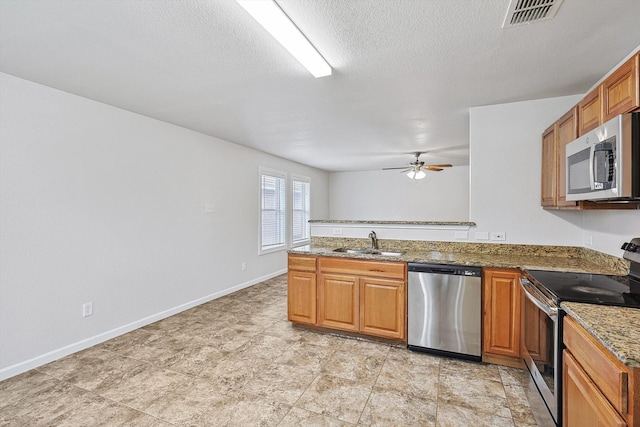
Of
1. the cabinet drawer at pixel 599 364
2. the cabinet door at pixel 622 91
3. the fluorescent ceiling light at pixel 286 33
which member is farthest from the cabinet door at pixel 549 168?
the fluorescent ceiling light at pixel 286 33

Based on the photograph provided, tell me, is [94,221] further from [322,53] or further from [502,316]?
[502,316]

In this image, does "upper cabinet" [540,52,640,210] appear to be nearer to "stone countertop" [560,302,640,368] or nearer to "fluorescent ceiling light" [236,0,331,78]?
"stone countertop" [560,302,640,368]

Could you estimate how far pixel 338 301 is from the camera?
318cm

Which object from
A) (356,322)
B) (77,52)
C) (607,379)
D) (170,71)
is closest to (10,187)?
(77,52)

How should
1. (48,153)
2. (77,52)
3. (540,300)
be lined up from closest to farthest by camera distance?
(540,300)
(77,52)
(48,153)

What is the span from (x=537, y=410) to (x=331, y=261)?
1942 millimetres

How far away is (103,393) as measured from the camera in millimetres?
2248

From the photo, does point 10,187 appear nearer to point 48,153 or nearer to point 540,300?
point 48,153

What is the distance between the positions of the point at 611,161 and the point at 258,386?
2695mm

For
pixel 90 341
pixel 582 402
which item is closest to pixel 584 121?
pixel 582 402

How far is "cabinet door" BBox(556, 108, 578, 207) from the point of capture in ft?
7.39

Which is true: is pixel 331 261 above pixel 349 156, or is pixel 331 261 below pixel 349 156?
below

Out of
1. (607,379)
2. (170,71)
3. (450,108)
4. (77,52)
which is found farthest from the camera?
(450,108)

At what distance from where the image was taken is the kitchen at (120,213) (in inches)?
100.0
